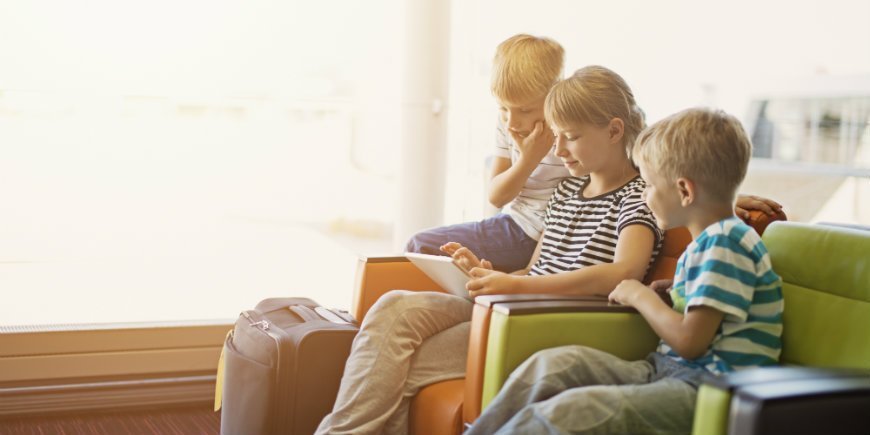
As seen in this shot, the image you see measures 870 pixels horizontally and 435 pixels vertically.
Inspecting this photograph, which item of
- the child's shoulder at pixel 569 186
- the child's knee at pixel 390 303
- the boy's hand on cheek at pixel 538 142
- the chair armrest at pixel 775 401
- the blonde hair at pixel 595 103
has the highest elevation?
the blonde hair at pixel 595 103

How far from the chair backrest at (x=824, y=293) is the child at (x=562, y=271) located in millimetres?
302

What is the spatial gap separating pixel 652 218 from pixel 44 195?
224 cm

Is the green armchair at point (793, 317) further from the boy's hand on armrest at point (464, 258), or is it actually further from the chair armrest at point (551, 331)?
the boy's hand on armrest at point (464, 258)

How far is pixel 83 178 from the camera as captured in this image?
11.1ft

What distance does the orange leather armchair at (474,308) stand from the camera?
6.57 ft

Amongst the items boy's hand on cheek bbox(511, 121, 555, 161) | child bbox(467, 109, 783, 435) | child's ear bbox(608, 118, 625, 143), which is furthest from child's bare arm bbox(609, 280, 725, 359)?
boy's hand on cheek bbox(511, 121, 555, 161)

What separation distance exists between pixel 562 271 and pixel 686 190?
20.2 inches

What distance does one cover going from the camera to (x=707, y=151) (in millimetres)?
1843

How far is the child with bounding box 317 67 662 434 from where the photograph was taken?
2158 millimetres

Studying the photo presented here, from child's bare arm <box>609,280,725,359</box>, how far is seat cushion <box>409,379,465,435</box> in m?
0.48

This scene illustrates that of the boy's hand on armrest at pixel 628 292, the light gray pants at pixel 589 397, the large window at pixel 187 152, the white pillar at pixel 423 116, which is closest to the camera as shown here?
the light gray pants at pixel 589 397

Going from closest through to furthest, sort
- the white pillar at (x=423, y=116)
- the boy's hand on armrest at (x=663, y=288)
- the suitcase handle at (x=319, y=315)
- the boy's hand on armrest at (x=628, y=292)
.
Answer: the boy's hand on armrest at (x=628, y=292)
the boy's hand on armrest at (x=663, y=288)
the suitcase handle at (x=319, y=315)
the white pillar at (x=423, y=116)

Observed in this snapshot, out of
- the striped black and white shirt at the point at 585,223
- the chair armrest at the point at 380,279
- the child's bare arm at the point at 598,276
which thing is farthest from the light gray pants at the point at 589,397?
the chair armrest at the point at 380,279

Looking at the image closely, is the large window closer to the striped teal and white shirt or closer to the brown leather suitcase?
the brown leather suitcase
